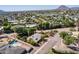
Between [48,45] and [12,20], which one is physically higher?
[12,20]

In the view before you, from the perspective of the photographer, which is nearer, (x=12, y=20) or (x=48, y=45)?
(x=48, y=45)

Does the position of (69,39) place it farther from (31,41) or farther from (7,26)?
(7,26)

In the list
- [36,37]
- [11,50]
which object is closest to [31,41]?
[36,37]

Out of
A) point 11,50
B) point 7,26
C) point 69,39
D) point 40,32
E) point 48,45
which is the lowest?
point 11,50

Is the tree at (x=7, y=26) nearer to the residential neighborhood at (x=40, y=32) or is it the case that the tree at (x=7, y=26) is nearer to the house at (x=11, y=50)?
the residential neighborhood at (x=40, y=32)

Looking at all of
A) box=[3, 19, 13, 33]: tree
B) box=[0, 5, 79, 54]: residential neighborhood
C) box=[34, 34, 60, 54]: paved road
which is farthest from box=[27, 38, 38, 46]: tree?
box=[3, 19, 13, 33]: tree

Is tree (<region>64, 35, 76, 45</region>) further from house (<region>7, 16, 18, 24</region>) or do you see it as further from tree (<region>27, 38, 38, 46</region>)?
house (<region>7, 16, 18, 24</region>)

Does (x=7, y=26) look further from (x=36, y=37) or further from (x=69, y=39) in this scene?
(x=69, y=39)
